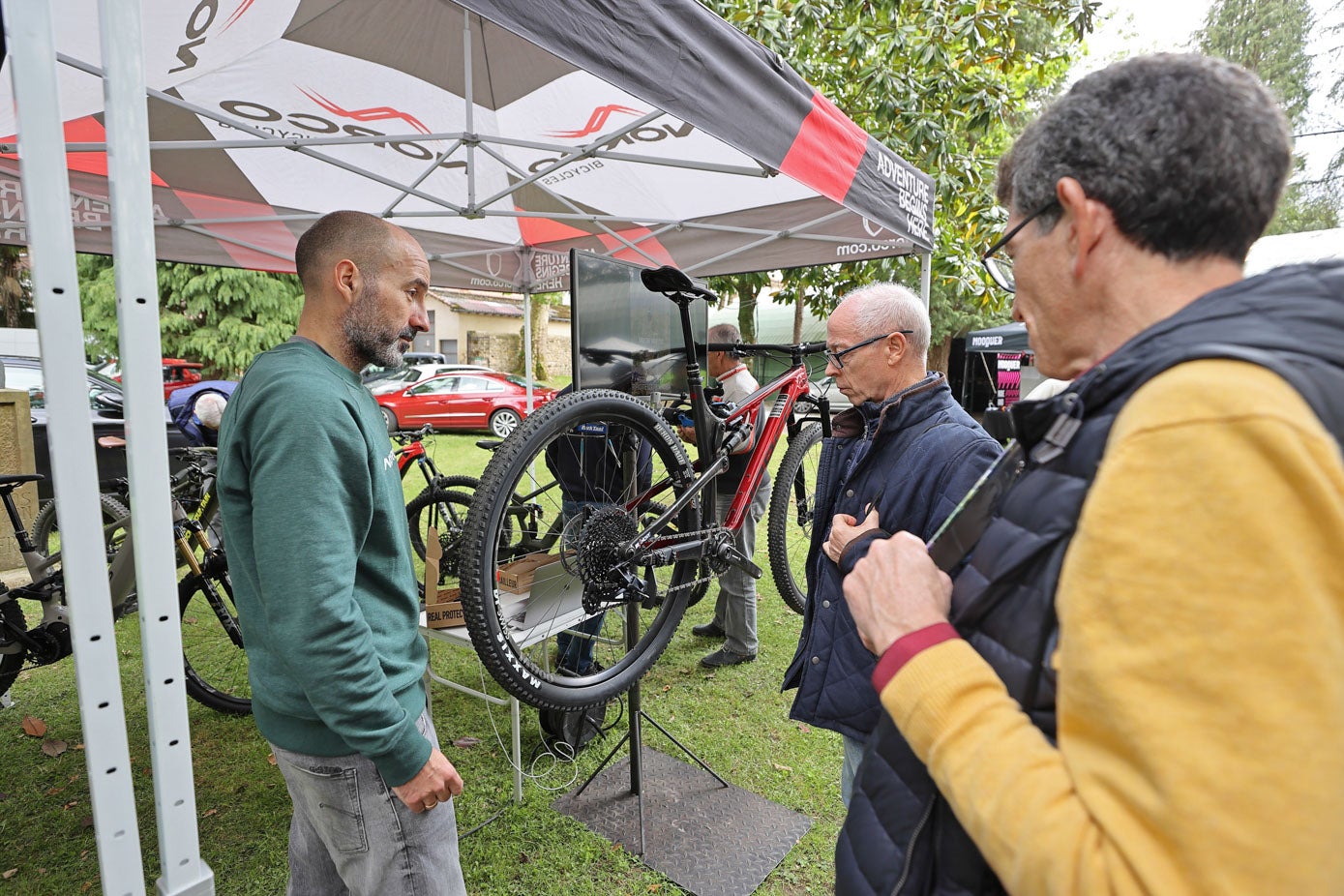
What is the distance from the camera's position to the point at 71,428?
1020 millimetres

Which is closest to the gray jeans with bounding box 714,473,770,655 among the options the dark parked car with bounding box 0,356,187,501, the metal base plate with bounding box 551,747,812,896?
the metal base plate with bounding box 551,747,812,896

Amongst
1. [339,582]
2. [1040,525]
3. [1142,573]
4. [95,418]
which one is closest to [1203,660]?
[1142,573]

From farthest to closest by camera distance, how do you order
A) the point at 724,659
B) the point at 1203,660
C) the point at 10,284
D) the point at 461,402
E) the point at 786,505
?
1. the point at 461,402
2. the point at 10,284
3. the point at 724,659
4. the point at 786,505
5. the point at 1203,660

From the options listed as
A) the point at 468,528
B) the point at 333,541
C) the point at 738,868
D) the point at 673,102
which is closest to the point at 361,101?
the point at 673,102

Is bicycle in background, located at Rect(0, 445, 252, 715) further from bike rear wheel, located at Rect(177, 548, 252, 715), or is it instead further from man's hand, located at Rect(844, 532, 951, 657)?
man's hand, located at Rect(844, 532, 951, 657)

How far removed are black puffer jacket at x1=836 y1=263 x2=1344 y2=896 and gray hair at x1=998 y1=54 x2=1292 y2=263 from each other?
0.09m

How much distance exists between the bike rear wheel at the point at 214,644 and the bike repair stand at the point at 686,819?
1.73 meters

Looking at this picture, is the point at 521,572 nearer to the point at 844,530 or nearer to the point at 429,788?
the point at 429,788

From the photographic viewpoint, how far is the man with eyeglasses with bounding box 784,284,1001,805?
1.88 m

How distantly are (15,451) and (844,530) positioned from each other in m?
5.29

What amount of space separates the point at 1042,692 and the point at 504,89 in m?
3.80

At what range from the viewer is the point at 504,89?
3.59m

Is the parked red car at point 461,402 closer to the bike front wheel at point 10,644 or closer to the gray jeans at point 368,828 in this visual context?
the bike front wheel at point 10,644

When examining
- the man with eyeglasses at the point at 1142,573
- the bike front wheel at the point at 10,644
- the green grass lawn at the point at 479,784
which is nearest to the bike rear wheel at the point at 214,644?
the green grass lawn at the point at 479,784
